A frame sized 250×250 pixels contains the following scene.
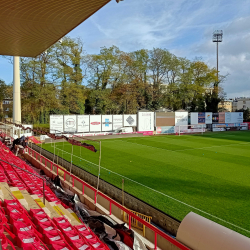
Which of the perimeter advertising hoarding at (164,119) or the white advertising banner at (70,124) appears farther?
the perimeter advertising hoarding at (164,119)

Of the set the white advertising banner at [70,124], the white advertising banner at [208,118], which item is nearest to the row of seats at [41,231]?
the white advertising banner at [70,124]

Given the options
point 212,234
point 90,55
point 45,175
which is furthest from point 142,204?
point 90,55

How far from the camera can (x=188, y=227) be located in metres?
6.58

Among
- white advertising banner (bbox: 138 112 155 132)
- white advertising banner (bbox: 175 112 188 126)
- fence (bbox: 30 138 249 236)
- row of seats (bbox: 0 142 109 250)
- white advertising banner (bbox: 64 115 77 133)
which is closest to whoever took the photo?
row of seats (bbox: 0 142 109 250)

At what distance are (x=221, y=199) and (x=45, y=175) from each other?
9.84 meters

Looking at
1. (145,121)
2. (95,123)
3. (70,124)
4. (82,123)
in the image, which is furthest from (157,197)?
(145,121)

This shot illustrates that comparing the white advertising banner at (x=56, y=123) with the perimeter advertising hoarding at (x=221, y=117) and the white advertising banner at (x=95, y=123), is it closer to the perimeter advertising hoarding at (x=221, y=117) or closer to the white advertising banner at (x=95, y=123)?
the white advertising banner at (x=95, y=123)

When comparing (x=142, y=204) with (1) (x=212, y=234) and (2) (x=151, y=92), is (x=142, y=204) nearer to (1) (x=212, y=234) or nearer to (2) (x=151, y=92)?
(1) (x=212, y=234)

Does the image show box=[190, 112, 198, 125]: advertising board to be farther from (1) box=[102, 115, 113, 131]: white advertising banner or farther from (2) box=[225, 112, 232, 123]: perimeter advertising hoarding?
(1) box=[102, 115, 113, 131]: white advertising banner

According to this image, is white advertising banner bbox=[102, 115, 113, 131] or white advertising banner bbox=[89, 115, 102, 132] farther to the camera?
white advertising banner bbox=[102, 115, 113, 131]

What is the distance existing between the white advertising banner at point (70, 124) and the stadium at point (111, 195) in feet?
36.7

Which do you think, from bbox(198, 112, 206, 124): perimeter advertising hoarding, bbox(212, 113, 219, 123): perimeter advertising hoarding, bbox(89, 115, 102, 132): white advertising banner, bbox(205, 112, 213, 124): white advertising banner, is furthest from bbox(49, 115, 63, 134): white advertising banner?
bbox(212, 113, 219, 123): perimeter advertising hoarding

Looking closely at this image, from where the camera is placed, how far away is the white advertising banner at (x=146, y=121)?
3969 cm

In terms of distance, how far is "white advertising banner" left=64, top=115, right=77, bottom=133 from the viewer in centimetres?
3322
